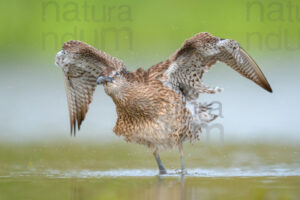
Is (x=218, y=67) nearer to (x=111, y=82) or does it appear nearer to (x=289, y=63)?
(x=289, y=63)

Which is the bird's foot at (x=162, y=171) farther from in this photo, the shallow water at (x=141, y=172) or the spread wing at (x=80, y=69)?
the spread wing at (x=80, y=69)

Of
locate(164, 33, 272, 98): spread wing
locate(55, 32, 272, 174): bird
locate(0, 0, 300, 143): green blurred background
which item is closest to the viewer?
locate(164, 33, 272, 98): spread wing

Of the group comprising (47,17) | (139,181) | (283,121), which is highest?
(47,17)

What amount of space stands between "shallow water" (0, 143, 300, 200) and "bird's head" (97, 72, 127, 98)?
1.00 meters

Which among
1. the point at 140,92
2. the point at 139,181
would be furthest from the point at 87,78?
the point at 139,181

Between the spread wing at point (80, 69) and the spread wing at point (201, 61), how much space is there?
73cm

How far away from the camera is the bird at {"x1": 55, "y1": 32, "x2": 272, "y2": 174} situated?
9.19m

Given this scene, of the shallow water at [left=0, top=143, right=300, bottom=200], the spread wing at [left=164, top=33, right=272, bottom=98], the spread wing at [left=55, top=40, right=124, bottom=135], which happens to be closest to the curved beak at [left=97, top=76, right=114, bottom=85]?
the spread wing at [left=55, top=40, right=124, bottom=135]

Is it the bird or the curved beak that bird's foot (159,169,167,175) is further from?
the curved beak

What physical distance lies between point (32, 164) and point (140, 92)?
70.3 inches

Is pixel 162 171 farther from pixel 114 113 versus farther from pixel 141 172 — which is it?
pixel 114 113

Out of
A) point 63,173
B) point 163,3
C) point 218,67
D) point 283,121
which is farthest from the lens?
point 163,3

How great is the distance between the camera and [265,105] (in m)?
13.5

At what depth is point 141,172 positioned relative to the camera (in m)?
9.26
